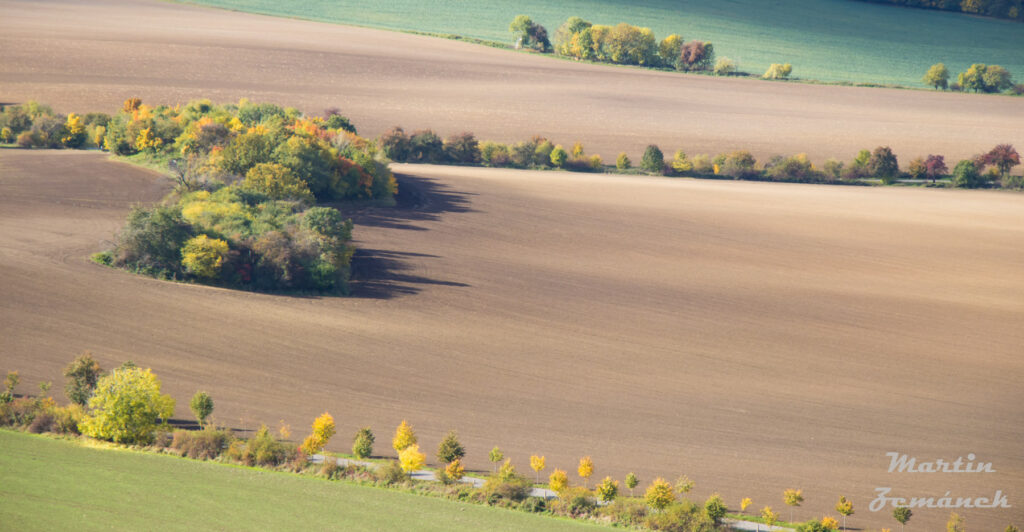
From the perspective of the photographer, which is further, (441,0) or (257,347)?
(441,0)

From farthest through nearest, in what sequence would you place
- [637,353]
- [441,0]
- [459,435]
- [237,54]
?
[441,0] < [237,54] < [637,353] < [459,435]

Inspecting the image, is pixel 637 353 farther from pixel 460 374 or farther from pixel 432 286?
pixel 432 286

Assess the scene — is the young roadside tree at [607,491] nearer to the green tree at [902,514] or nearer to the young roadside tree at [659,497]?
the young roadside tree at [659,497]

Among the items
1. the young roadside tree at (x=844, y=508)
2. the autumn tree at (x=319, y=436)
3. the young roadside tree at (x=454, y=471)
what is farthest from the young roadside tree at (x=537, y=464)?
the young roadside tree at (x=844, y=508)

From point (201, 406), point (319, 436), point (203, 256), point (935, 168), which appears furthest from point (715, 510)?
point (935, 168)

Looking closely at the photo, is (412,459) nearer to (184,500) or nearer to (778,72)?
(184,500)

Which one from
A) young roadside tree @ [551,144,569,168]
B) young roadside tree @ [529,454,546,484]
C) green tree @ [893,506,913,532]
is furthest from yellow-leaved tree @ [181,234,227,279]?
young roadside tree @ [551,144,569,168]

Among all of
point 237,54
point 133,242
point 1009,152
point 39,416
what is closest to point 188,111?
point 133,242

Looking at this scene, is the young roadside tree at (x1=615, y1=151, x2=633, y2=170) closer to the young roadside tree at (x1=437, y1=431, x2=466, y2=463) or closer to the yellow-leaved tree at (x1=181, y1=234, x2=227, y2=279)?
the yellow-leaved tree at (x1=181, y1=234, x2=227, y2=279)
